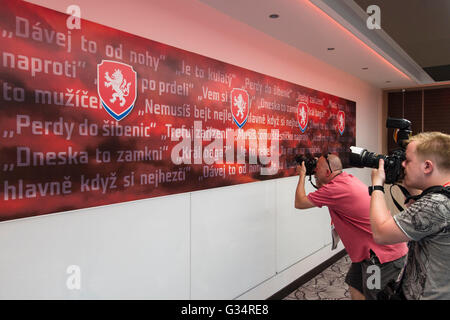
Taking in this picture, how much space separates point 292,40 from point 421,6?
1154 millimetres

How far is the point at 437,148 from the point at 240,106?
1.54 metres

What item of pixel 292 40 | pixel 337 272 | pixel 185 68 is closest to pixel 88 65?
pixel 185 68

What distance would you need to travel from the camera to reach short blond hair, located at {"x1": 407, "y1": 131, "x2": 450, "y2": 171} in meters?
1.25

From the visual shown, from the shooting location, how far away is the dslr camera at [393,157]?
148 centimetres

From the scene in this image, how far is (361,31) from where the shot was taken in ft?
9.19

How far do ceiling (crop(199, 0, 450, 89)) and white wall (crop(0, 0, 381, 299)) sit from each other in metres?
0.23

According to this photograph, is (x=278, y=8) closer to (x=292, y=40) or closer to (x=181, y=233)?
(x=292, y=40)

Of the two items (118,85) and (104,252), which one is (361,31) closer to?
(118,85)

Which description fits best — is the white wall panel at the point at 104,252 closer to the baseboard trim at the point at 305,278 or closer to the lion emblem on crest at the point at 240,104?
the lion emblem on crest at the point at 240,104

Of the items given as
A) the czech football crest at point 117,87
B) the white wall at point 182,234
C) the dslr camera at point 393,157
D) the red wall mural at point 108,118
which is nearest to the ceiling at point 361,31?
the white wall at point 182,234

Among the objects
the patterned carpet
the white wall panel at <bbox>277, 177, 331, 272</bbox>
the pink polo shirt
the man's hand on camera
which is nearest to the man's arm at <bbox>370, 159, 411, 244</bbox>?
the man's hand on camera

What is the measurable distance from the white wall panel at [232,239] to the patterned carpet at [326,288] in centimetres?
43

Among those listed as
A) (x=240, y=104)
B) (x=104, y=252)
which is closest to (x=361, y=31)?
(x=240, y=104)
